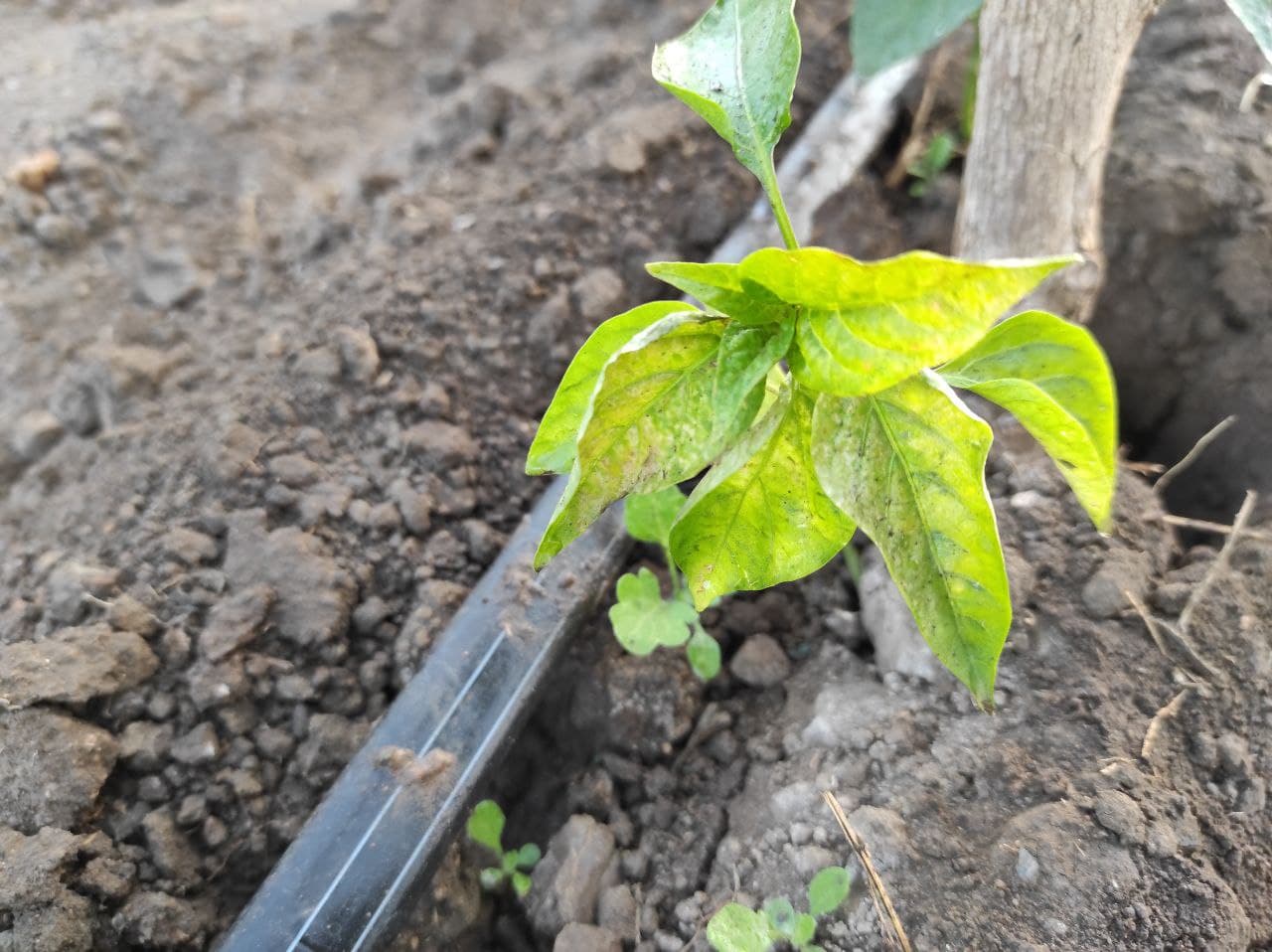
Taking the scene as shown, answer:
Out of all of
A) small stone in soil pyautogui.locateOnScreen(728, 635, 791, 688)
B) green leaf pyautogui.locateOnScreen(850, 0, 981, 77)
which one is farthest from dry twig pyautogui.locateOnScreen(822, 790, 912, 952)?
green leaf pyautogui.locateOnScreen(850, 0, 981, 77)

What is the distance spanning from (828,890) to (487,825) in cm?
47

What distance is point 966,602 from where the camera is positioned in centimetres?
89

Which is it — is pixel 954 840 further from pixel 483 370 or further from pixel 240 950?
pixel 483 370

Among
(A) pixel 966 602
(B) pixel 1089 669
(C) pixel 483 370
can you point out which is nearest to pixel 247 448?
(C) pixel 483 370

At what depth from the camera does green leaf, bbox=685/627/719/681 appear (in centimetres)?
129

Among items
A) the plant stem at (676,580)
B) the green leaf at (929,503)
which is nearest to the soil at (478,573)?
the plant stem at (676,580)

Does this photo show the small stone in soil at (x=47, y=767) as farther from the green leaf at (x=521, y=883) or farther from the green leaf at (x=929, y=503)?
the green leaf at (x=929, y=503)

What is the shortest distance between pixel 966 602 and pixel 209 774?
1009 millimetres

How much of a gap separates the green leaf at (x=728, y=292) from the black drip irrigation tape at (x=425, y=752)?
57cm

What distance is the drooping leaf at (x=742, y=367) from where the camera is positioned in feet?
2.96

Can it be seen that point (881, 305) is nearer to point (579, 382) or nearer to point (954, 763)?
point (579, 382)

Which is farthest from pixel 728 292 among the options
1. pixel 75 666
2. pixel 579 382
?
pixel 75 666

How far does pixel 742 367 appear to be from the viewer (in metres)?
0.92

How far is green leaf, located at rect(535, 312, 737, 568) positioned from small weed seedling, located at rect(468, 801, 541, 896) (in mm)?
530
